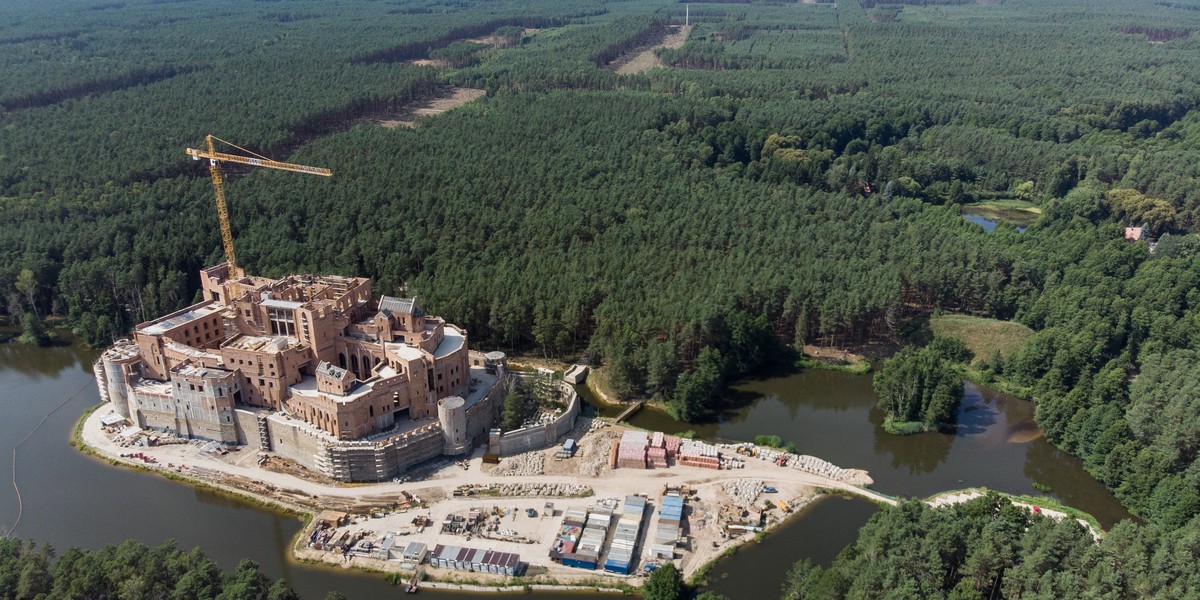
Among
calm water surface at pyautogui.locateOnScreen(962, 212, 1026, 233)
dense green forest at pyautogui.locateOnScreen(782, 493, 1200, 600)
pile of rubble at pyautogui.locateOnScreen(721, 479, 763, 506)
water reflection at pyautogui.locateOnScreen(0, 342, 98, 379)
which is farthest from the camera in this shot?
calm water surface at pyautogui.locateOnScreen(962, 212, 1026, 233)

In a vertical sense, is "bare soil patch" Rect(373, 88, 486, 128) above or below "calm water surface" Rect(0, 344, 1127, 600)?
above

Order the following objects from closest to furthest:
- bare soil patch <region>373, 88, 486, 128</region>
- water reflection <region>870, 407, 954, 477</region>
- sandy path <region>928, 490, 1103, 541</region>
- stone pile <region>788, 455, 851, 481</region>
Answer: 1. sandy path <region>928, 490, 1103, 541</region>
2. stone pile <region>788, 455, 851, 481</region>
3. water reflection <region>870, 407, 954, 477</region>
4. bare soil patch <region>373, 88, 486, 128</region>

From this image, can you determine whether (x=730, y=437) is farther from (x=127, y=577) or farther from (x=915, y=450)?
(x=127, y=577)

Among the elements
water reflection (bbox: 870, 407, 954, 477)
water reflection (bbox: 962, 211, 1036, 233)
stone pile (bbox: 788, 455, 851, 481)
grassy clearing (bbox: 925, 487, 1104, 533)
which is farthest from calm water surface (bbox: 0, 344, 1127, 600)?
water reflection (bbox: 962, 211, 1036, 233)

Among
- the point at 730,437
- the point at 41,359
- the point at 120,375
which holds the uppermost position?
the point at 120,375

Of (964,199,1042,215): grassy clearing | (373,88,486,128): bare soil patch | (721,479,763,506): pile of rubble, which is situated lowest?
(721,479,763,506): pile of rubble

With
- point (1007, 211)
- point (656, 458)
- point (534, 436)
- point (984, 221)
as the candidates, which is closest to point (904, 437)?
point (656, 458)

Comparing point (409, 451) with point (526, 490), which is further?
point (409, 451)

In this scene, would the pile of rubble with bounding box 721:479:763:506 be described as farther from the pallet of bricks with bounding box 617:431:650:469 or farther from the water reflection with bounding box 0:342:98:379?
the water reflection with bounding box 0:342:98:379

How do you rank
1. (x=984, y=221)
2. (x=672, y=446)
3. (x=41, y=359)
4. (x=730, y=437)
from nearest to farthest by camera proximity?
(x=672, y=446), (x=730, y=437), (x=41, y=359), (x=984, y=221)
